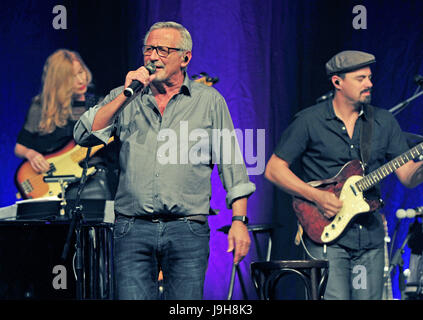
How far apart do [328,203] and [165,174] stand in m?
1.55

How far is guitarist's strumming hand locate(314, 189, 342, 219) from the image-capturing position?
4.31 m

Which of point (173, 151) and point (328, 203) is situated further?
point (328, 203)

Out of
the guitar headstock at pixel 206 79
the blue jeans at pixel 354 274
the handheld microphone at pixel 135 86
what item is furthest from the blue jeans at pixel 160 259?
the guitar headstock at pixel 206 79

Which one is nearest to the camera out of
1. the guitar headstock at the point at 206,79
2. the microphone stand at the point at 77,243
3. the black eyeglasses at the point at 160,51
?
the black eyeglasses at the point at 160,51

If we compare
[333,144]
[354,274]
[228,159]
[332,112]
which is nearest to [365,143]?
[333,144]

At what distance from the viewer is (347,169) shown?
169 inches

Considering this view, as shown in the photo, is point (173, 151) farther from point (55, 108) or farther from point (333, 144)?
point (55, 108)

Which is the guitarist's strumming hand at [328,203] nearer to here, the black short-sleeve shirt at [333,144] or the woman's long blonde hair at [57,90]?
the black short-sleeve shirt at [333,144]

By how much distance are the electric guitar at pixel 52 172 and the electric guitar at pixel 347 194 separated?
1.83 m

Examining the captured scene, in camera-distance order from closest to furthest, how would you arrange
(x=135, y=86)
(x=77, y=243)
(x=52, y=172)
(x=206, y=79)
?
(x=135, y=86)
(x=77, y=243)
(x=206, y=79)
(x=52, y=172)

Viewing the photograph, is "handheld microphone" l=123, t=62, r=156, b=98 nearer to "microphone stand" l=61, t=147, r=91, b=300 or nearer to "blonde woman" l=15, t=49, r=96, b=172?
"microphone stand" l=61, t=147, r=91, b=300

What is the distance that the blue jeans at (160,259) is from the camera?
3076mm

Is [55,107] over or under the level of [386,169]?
over
